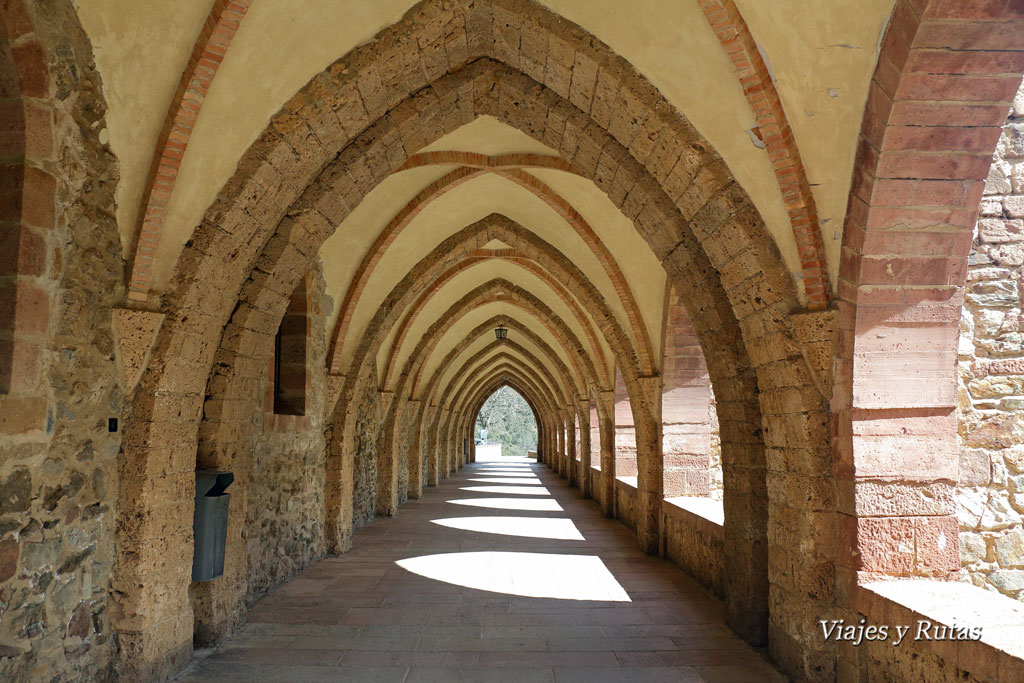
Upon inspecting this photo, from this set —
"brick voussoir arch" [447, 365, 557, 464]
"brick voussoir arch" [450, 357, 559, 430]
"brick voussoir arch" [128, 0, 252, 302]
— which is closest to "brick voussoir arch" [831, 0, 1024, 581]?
"brick voussoir arch" [128, 0, 252, 302]

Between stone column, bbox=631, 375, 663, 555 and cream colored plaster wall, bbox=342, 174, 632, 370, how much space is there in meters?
0.85

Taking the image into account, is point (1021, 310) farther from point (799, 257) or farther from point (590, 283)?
point (590, 283)

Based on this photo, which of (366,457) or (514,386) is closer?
(366,457)

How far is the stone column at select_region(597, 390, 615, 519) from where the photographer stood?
10.7 meters

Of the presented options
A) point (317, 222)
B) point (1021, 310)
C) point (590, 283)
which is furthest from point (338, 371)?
point (1021, 310)

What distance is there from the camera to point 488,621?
499 cm

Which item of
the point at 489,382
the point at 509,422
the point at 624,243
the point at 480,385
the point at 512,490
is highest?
the point at 624,243

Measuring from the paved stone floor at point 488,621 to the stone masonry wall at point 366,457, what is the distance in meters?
1.16

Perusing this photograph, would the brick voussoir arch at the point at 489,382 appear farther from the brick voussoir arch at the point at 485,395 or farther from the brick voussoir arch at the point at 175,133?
the brick voussoir arch at the point at 175,133

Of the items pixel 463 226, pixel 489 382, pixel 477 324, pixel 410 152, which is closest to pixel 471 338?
pixel 477 324

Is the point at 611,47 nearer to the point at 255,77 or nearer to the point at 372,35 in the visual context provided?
the point at 372,35

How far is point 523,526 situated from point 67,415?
282 inches

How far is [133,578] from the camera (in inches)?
148

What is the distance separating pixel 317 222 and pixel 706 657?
405 cm
